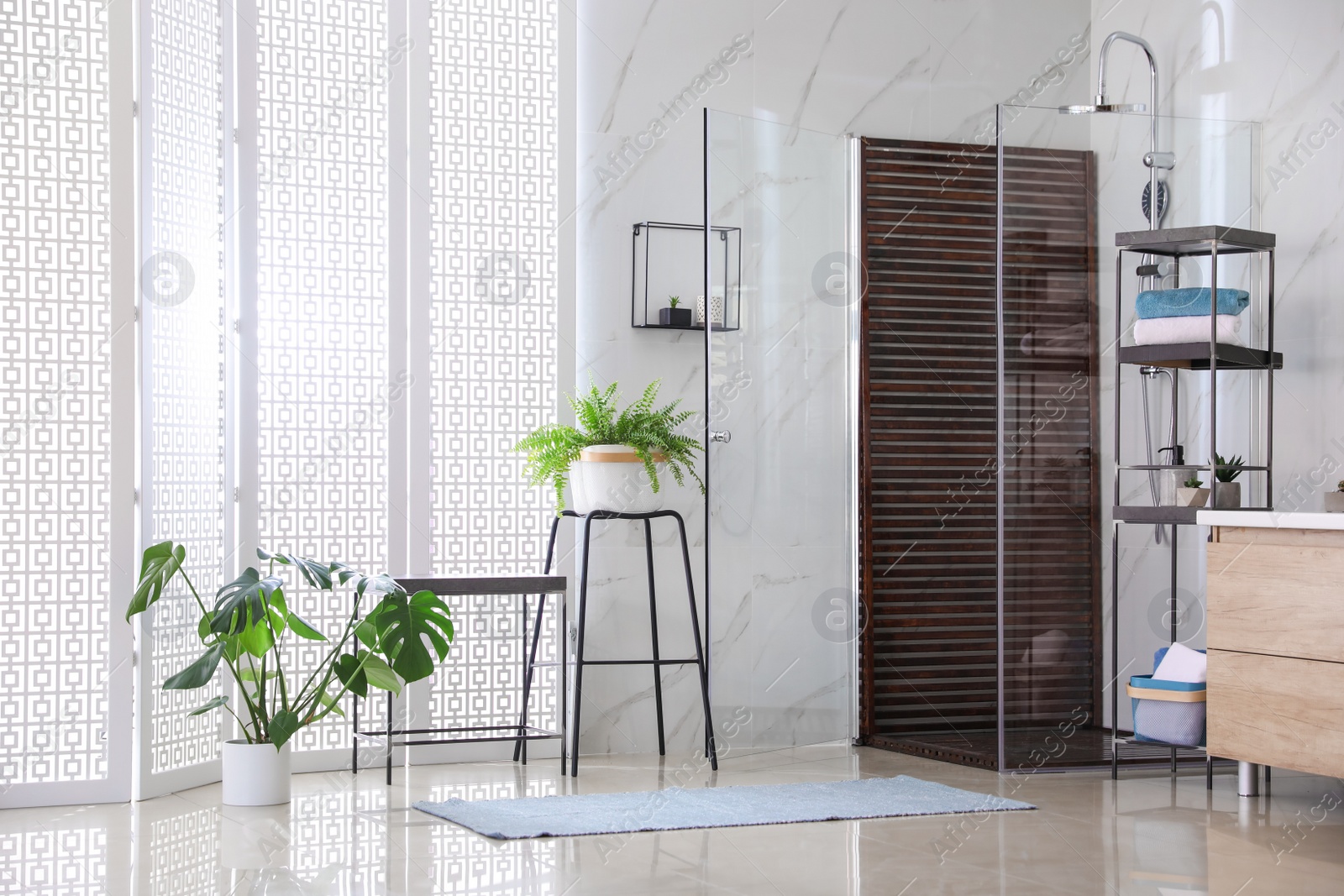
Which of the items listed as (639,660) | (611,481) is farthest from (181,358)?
(639,660)

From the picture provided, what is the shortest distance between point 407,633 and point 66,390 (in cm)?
115

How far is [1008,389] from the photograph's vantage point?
391cm

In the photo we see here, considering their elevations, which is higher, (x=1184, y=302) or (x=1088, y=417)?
(x=1184, y=302)

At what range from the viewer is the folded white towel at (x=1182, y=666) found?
3.65 meters

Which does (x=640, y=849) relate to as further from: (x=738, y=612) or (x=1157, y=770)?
(x=1157, y=770)

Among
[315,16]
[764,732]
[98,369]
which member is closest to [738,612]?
[764,732]

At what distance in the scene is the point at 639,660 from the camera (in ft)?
14.1

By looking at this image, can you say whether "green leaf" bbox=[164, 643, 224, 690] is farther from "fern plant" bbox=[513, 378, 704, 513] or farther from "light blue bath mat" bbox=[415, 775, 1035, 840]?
"fern plant" bbox=[513, 378, 704, 513]

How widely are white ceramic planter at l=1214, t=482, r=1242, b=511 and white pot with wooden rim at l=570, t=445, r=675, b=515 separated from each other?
1653 mm

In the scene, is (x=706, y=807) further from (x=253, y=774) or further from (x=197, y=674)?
(x=197, y=674)

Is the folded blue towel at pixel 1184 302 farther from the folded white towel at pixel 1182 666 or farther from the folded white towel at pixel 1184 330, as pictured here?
the folded white towel at pixel 1182 666

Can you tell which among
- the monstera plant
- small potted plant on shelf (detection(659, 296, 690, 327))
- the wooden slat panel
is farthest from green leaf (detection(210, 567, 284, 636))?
the wooden slat panel

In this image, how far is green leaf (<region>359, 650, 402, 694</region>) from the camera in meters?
3.49

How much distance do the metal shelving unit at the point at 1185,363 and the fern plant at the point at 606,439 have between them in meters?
1.31
